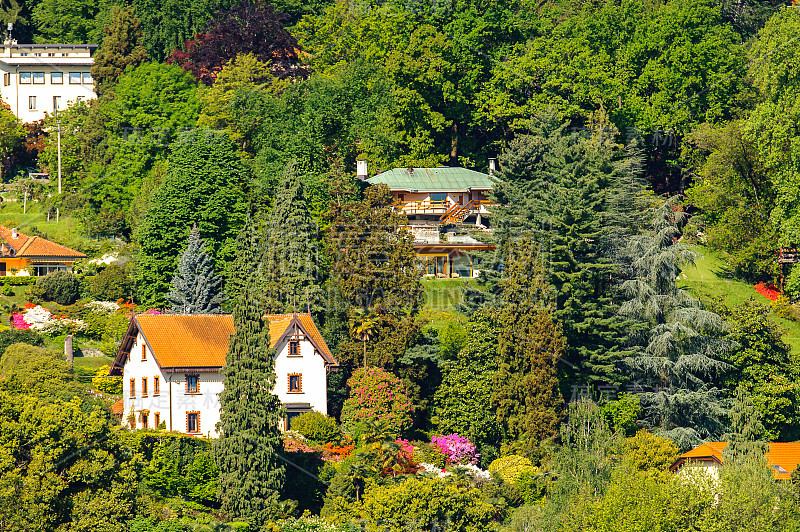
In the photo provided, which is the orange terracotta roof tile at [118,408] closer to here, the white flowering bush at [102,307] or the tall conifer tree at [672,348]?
the white flowering bush at [102,307]

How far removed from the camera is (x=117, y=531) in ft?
166

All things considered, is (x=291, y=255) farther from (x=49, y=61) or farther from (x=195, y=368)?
(x=49, y=61)

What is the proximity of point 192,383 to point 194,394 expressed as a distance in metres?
0.55

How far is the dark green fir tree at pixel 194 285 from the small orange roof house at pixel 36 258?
13.7m

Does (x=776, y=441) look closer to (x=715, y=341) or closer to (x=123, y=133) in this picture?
(x=715, y=341)

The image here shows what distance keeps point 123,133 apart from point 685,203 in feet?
131

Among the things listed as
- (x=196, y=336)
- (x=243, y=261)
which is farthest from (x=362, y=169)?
(x=196, y=336)

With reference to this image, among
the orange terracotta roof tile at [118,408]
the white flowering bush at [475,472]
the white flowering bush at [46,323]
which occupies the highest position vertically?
the white flowering bush at [46,323]

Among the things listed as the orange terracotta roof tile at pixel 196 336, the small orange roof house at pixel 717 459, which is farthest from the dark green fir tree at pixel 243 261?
the small orange roof house at pixel 717 459

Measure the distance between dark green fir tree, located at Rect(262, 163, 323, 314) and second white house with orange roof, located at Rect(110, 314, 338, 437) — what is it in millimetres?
2107

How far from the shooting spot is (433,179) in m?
86.1

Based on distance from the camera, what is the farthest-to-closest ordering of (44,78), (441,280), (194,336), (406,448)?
1. (44,78)
2. (441,280)
3. (194,336)
4. (406,448)

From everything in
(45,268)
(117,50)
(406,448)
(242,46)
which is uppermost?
(117,50)

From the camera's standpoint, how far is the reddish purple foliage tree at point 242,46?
332 feet
